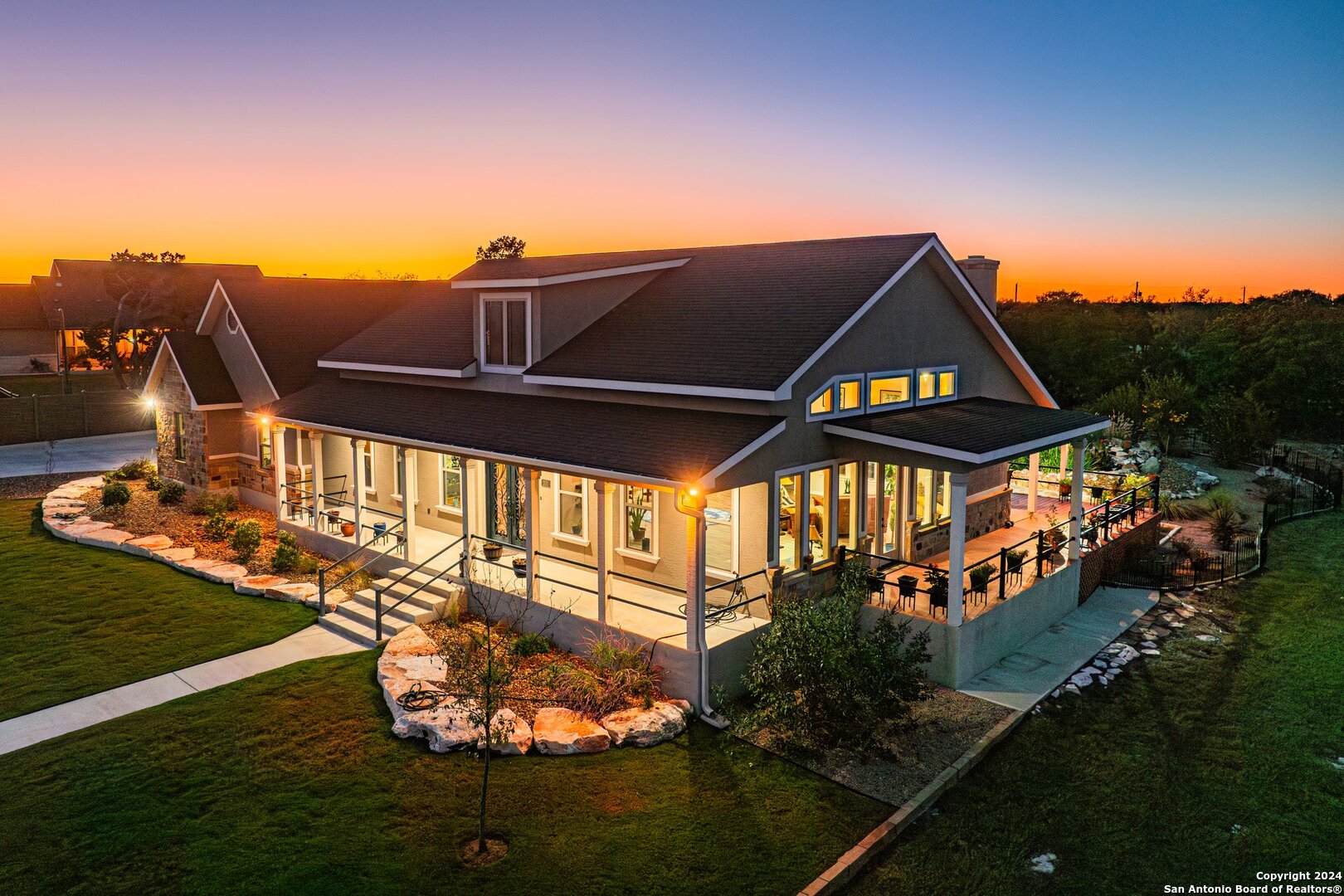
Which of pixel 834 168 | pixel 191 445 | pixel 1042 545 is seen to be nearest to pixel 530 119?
pixel 834 168

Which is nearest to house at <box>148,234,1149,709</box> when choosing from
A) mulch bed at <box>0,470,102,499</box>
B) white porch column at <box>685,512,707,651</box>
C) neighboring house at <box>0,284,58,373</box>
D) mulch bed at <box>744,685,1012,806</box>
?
white porch column at <box>685,512,707,651</box>

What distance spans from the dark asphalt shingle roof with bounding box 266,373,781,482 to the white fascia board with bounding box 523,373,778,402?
39 centimetres

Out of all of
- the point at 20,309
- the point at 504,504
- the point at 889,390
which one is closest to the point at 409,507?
the point at 504,504

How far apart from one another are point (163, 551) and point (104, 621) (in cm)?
449

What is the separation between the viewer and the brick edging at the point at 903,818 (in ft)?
27.9

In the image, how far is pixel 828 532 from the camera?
15.3 meters

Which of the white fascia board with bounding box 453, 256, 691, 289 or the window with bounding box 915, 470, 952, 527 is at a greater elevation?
the white fascia board with bounding box 453, 256, 691, 289

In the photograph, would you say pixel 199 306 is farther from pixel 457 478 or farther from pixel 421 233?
pixel 457 478

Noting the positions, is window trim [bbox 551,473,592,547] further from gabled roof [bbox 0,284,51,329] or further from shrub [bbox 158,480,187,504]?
gabled roof [bbox 0,284,51,329]

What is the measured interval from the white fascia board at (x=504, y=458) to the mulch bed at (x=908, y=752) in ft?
13.1

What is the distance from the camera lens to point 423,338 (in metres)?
21.5

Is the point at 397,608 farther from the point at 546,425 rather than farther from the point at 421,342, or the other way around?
the point at 421,342

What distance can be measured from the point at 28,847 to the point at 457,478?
1125 cm

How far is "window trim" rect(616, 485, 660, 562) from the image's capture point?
15180 millimetres
